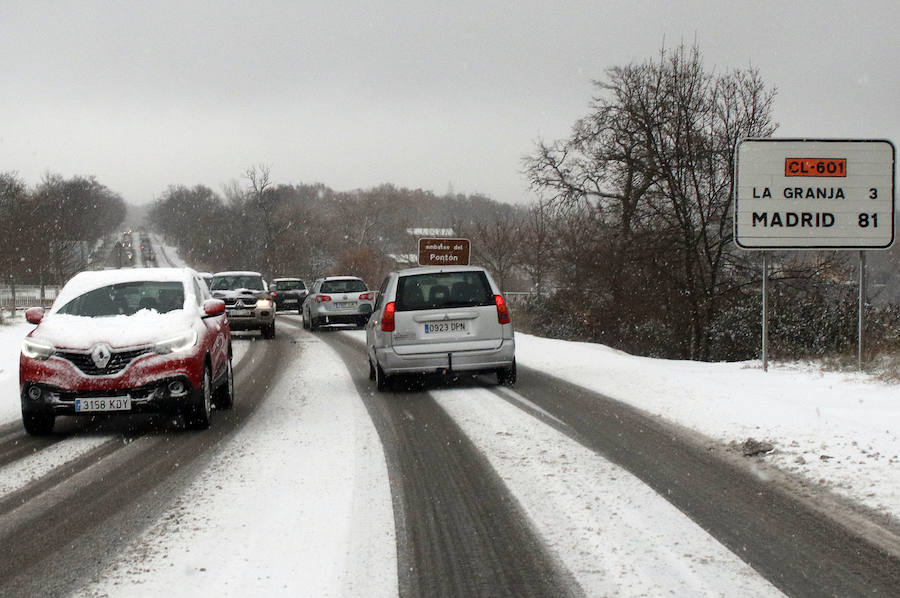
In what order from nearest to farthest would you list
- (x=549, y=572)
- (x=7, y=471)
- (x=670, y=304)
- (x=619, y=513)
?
(x=549, y=572) < (x=619, y=513) < (x=7, y=471) < (x=670, y=304)

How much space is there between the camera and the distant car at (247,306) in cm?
2373

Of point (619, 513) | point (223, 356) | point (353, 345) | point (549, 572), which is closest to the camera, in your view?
point (549, 572)

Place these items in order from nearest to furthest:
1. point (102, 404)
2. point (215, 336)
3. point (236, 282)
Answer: point (102, 404) → point (215, 336) → point (236, 282)

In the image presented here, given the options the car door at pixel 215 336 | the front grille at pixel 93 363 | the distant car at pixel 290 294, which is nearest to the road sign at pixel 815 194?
the car door at pixel 215 336

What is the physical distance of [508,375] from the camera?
37.5ft

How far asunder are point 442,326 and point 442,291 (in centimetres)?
49

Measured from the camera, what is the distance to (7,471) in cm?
655

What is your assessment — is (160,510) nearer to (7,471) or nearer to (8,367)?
(7,471)

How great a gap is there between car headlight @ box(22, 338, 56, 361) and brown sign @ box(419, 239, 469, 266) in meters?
19.5

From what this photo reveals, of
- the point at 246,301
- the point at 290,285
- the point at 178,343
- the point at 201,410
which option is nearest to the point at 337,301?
the point at 246,301

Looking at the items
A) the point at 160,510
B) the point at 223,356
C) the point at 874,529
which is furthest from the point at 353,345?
the point at 874,529

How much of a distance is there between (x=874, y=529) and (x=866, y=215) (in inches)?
363

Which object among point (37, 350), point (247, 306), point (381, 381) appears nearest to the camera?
point (37, 350)

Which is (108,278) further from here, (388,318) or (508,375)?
(508,375)
